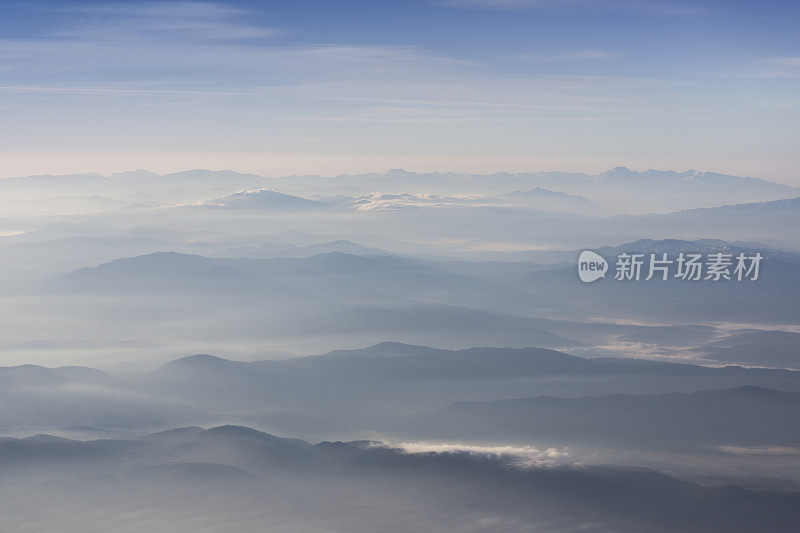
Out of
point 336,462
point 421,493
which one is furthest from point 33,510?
point 421,493

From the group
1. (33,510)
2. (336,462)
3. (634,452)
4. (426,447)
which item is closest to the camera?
(33,510)

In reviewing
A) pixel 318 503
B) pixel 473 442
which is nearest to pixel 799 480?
pixel 473 442

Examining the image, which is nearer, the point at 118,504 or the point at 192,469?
the point at 118,504

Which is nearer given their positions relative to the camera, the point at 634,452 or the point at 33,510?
the point at 33,510

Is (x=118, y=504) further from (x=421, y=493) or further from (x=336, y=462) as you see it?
(x=421, y=493)

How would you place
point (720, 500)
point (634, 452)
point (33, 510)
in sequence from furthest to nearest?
1. point (634, 452)
2. point (720, 500)
3. point (33, 510)

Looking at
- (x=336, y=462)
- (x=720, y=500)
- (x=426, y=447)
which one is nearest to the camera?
(x=720, y=500)

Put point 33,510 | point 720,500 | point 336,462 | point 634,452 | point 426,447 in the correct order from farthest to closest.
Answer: point 634,452
point 426,447
point 336,462
point 720,500
point 33,510

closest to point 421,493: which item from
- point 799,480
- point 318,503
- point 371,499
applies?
point 371,499

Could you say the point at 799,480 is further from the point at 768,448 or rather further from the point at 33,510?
the point at 33,510
